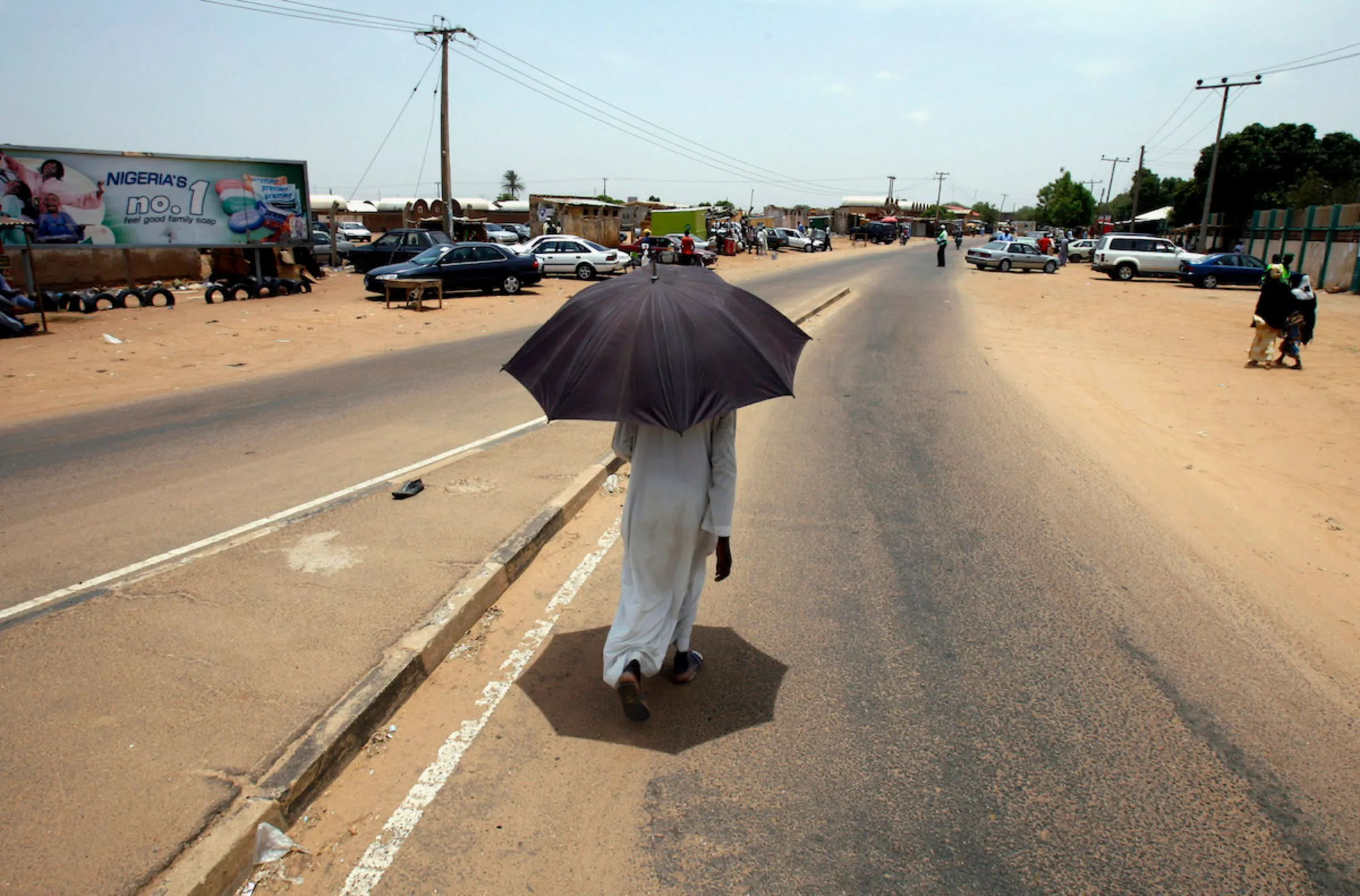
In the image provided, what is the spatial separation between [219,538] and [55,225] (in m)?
20.9

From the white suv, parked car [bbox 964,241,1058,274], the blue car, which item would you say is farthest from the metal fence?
parked car [bbox 964,241,1058,274]

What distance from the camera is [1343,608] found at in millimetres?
4949

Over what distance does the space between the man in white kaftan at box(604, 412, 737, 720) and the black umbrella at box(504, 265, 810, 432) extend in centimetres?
25

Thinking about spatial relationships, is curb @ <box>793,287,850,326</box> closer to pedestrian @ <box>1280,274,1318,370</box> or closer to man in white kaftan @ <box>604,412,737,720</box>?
pedestrian @ <box>1280,274,1318,370</box>

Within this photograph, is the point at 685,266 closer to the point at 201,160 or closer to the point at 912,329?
the point at 912,329

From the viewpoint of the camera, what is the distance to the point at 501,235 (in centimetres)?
4175

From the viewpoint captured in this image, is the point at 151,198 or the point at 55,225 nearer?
the point at 55,225

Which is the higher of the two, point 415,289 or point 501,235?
point 501,235

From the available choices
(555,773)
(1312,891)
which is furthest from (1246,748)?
(555,773)

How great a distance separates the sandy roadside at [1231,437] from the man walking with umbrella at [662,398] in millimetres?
3170

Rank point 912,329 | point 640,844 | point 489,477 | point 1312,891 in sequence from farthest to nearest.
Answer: point 912,329 < point 489,477 < point 640,844 < point 1312,891

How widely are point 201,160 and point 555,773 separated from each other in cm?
2550

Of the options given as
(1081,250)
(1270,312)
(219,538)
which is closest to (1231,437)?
(1270,312)

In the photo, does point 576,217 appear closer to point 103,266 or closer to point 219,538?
point 103,266
